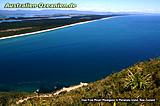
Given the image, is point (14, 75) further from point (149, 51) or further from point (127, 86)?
point (127, 86)

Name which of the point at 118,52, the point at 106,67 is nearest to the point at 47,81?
the point at 106,67

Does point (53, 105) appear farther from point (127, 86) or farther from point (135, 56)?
point (135, 56)

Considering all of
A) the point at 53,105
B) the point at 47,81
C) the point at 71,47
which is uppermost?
the point at 71,47

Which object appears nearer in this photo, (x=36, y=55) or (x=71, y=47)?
(x=36, y=55)

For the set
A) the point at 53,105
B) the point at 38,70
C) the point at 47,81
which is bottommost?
the point at 53,105

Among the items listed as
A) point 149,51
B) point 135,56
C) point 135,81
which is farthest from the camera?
point 149,51

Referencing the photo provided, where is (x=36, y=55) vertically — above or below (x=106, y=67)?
above

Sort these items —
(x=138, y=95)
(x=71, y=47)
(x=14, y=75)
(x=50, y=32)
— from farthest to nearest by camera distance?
(x=50, y=32) < (x=71, y=47) < (x=14, y=75) < (x=138, y=95)

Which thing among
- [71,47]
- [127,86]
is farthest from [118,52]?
[127,86]

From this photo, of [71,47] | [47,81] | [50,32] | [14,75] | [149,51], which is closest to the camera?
[47,81]
